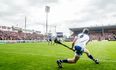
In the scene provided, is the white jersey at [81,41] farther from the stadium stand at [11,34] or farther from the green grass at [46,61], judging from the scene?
the stadium stand at [11,34]

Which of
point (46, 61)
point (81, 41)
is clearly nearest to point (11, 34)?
point (46, 61)

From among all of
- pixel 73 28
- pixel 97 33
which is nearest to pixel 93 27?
pixel 97 33

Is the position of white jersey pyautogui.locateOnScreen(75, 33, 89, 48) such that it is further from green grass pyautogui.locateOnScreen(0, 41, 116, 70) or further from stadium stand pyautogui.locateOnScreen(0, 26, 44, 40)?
stadium stand pyautogui.locateOnScreen(0, 26, 44, 40)

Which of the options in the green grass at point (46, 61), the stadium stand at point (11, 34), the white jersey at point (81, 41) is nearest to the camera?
the white jersey at point (81, 41)

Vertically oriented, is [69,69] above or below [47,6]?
below

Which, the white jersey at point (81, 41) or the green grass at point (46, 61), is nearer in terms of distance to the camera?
the white jersey at point (81, 41)

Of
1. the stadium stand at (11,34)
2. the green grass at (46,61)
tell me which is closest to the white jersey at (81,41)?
the green grass at (46,61)

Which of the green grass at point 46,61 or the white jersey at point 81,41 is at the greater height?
the white jersey at point 81,41

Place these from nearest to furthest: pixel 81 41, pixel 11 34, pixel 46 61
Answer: pixel 81 41 → pixel 46 61 → pixel 11 34

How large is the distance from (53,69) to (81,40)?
2.21 meters

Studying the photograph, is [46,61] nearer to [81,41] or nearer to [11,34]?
[81,41]

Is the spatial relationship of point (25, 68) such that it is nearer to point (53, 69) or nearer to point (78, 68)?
point (53, 69)

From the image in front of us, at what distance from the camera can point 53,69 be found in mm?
11383

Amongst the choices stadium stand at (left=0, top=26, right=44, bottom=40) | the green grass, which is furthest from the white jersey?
stadium stand at (left=0, top=26, right=44, bottom=40)
